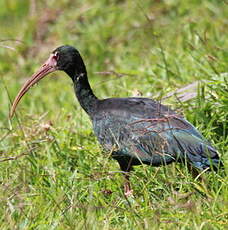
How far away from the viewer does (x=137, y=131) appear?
5301 mm

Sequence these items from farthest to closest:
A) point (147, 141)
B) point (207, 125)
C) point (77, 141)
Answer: point (77, 141) → point (207, 125) → point (147, 141)

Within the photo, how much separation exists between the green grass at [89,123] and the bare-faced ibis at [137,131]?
0.42ft

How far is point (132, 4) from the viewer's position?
32.3 feet

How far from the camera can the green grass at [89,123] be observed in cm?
442

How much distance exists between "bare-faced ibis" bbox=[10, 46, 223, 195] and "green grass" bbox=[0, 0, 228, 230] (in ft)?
0.42

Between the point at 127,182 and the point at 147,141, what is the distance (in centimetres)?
46

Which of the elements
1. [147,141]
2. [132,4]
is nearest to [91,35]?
[132,4]

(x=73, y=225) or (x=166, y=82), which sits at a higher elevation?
(x=73, y=225)

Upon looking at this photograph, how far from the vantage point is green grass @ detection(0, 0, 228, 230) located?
4.42 meters

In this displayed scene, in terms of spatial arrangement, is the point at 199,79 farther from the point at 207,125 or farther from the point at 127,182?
the point at 127,182

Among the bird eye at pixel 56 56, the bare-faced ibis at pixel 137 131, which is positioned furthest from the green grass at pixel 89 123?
the bird eye at pixel 56 56

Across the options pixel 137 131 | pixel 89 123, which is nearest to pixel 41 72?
pixel 89 123

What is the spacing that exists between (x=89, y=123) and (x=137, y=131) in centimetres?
112

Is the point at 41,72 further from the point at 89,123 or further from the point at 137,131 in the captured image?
the point at 137,131
